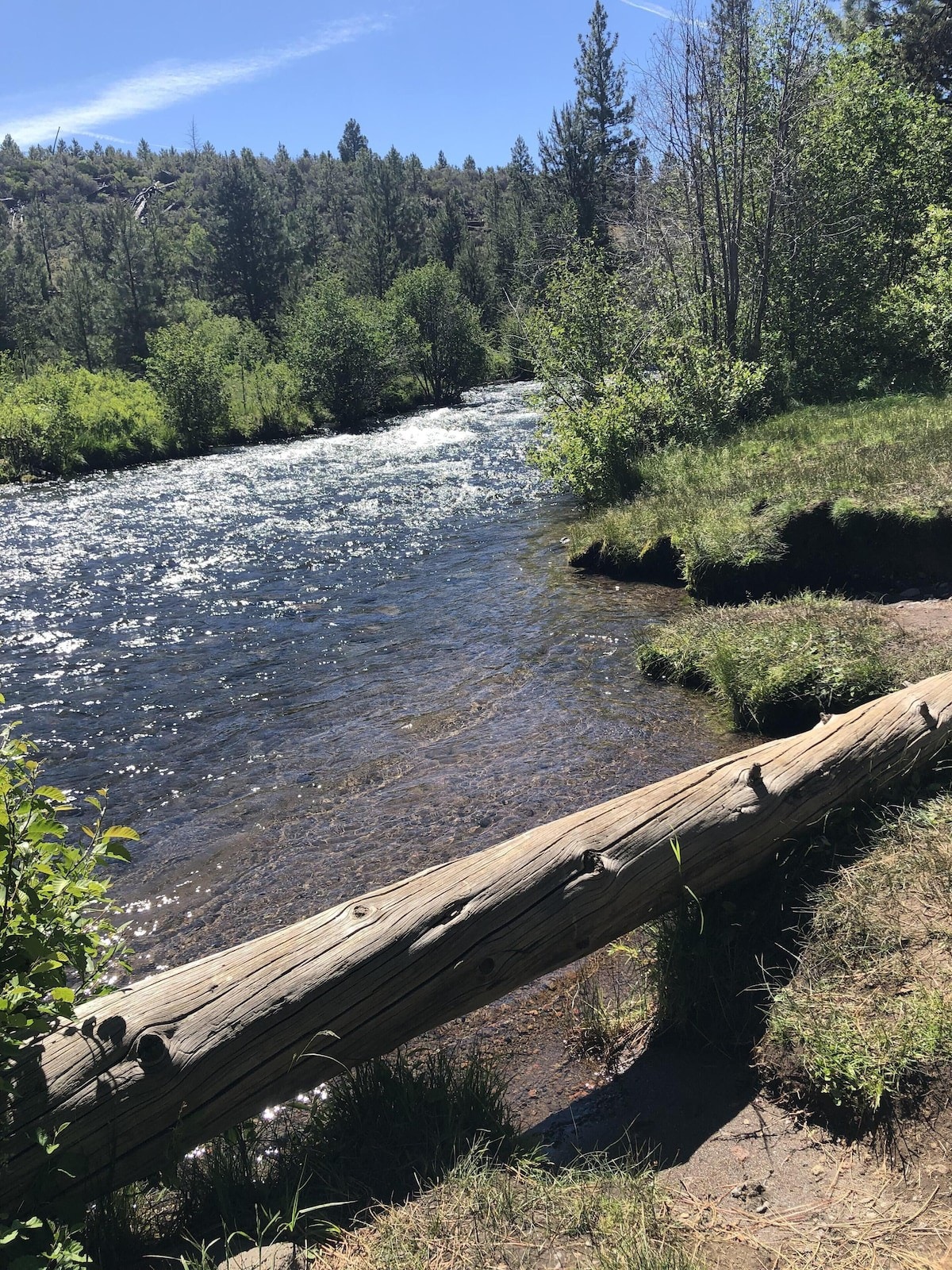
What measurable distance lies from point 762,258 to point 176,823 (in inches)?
722

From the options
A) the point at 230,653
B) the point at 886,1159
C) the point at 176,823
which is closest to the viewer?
the point at 886,1159

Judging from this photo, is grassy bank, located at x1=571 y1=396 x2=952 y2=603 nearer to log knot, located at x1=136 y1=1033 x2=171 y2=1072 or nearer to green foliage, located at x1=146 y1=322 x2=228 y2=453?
log knot, located at x1=136 y1=1033 x2=171 y2=1072

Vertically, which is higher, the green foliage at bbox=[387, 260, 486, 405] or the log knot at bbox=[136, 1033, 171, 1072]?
the green foliage at bbox=[387, 260, 486, 405]

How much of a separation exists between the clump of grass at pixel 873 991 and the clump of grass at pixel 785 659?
2.81 metres

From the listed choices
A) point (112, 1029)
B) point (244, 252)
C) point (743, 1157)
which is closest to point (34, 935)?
point (112, 1029)

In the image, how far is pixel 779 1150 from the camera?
308 cm

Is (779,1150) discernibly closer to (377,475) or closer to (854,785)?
(854,785)

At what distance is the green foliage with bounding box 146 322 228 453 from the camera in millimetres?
32438

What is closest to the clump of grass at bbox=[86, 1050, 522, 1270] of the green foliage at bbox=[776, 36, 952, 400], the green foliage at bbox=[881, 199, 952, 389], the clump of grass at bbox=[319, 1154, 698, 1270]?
the clump of grass at bbox=[319, 1154, 698, 1270]

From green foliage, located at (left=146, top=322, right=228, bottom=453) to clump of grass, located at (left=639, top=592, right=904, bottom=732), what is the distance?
28.0 meters

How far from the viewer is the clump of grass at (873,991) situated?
3047 millimetres

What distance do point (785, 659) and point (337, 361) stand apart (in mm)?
34234

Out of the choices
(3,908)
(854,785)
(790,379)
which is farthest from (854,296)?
(3,908)

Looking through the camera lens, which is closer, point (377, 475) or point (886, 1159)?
point (886, 1159)
